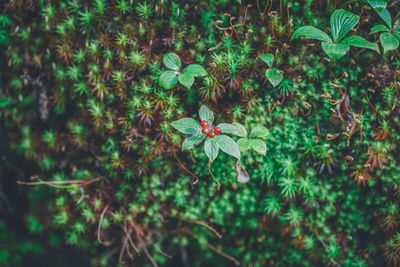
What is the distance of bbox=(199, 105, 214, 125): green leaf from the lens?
1701 mm

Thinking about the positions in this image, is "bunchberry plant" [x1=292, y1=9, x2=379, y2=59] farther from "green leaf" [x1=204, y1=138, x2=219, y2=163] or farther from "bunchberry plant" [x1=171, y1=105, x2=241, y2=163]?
"green leaf" [x1=204, y1=138, x2=219, y2=163]

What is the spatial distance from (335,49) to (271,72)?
0.41m

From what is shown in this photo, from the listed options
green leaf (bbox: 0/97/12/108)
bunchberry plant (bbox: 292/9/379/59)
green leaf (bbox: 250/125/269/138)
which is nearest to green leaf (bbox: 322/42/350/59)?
bunchberry plant (bbox: 292/9/379/59)

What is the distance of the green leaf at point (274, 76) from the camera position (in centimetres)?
172

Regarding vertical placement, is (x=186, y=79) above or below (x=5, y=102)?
above

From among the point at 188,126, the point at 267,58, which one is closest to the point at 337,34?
the point at 267,58

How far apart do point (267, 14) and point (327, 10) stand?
0.44 metres

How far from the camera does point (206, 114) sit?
1.71 m

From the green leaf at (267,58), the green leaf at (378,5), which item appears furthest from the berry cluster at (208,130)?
the green leaf at (378,5)

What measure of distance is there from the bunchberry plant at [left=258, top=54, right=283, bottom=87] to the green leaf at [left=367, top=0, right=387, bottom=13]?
2.28 feet

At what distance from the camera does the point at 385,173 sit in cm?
185

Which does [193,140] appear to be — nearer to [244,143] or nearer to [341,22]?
[244,143]

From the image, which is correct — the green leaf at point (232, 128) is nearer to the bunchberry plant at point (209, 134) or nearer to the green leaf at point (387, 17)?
the bunchberry plant at point (209, 134)

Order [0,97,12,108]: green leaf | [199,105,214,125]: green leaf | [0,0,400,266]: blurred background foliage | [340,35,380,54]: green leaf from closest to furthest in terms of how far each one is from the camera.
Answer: [340,35,380,54]: green leaf → [199,105,214,125]: green leaf → [0,0,400,266]: blurred background foliage → [0,97,12,108]: green leaf
